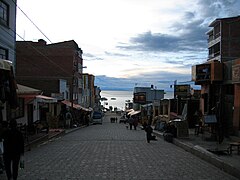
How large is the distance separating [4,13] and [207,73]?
13.1 metres

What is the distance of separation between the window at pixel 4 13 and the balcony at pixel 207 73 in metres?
12.7

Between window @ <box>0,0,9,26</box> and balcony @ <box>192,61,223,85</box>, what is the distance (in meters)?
12.7

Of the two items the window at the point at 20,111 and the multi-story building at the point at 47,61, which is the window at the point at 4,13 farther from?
the multi-story building at the point at 47,61

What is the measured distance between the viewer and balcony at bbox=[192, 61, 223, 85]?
966 inches

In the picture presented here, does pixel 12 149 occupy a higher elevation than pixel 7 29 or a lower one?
lower

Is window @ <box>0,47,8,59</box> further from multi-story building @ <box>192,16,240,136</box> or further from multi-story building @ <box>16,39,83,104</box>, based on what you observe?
multi-story building @ <box>16,39,83,104</box>

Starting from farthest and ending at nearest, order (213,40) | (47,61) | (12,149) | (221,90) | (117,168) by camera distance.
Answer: (213,40), (47,61), (221,90), (117,168), (12,149)

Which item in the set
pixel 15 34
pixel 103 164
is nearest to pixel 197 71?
pixel 15 34

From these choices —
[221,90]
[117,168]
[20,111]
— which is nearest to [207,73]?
[221,90]

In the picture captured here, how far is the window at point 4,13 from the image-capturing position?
75.6ft

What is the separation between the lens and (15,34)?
84.8ft

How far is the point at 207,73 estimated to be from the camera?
25828 millimetres

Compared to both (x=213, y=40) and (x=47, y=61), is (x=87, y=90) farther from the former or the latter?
(x=213, y=40)

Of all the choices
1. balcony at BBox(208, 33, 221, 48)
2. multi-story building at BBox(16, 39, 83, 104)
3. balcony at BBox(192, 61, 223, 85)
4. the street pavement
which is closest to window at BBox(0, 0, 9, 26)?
the street pavement
